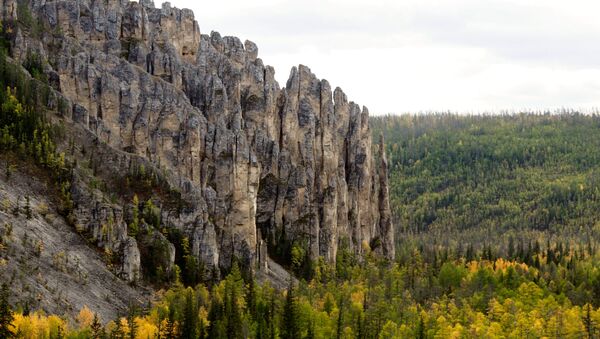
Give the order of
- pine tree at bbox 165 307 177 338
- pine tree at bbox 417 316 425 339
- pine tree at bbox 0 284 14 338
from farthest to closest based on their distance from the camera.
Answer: pine tree at bbox 417 316 425 339
pine tree at bbox 165 307 177 338
pine tree at bbox 0 284 14 338

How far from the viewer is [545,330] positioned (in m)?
147

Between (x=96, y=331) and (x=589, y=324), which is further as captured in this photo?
(x=589, y=324)

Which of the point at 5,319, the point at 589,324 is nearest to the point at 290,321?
the point at 5,319

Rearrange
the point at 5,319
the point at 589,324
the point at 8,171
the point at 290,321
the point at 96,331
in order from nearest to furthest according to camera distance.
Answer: the point at 5,319, the point at 96,331, the point at 290,321, the point at 589,324, the point at 8,171

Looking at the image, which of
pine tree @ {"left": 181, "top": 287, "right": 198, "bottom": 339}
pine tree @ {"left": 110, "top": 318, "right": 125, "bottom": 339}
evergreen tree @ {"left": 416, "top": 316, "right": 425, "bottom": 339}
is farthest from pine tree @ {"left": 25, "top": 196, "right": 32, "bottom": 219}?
evergreen tree @ {"left": 416, "top": 316, "right": 425, "bottom": 339}

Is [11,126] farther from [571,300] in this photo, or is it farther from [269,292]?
[571,300]

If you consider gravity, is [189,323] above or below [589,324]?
above

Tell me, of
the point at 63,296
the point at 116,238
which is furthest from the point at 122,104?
the point at 63,296

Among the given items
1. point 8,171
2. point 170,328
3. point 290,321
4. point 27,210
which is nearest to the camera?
point 170,328

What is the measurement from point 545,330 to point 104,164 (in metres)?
85.6

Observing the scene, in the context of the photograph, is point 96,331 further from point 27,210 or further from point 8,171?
point 8,171

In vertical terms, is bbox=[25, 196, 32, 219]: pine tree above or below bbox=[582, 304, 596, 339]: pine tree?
above

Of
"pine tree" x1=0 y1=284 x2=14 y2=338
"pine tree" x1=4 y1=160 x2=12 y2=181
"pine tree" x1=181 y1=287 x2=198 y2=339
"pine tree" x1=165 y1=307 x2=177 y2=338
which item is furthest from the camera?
"pine tree" x1=4 y1=160 x2=12 y2=181

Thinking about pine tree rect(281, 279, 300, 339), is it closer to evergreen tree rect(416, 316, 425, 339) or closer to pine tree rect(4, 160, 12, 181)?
evergreen tree rect(416, 316, 425, 339)
